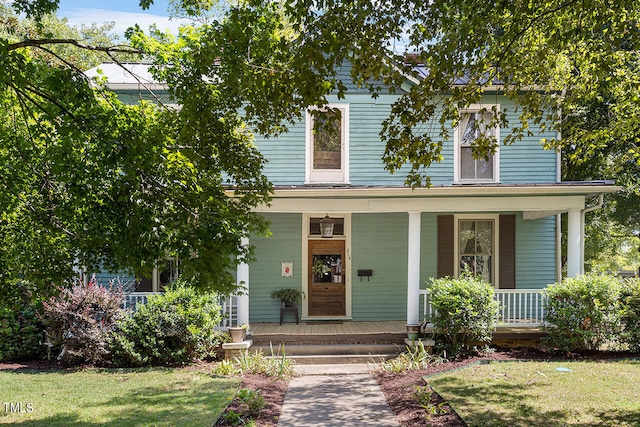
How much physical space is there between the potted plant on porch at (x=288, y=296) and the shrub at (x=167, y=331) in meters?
2.94

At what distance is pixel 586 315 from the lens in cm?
1058

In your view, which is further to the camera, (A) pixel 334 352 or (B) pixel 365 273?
(B) pixel 365 273

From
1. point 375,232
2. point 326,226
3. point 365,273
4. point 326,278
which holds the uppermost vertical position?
point 326,226

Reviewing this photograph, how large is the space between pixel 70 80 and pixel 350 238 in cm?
937

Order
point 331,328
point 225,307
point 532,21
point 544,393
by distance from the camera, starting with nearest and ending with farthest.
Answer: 1. point 532,21
2. point 544,393
3. point 225,307
4. point 331,328

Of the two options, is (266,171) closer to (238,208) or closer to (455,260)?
(455,260)

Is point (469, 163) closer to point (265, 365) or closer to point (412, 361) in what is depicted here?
point (412, 361)

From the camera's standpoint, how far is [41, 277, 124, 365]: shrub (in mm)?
10266

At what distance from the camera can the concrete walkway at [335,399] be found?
742cm

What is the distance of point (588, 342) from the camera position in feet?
35.6

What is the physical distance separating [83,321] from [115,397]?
2747 mm

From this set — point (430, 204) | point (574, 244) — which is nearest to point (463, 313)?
point (430, 204)

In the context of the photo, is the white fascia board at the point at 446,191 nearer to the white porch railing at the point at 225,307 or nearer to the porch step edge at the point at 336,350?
Answer: the white porch railing at the point at 225,307

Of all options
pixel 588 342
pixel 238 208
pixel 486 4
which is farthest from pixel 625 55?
pixel 238 208
